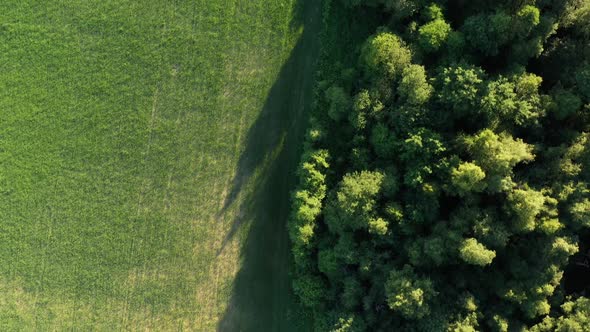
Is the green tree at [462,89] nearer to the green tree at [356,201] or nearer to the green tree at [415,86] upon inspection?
the green tree at [415,86]

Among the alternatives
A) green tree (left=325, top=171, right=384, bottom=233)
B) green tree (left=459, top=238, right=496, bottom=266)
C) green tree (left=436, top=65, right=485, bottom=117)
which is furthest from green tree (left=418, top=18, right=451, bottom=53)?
green tree (left=459, top=238, right=496, bottom=266)

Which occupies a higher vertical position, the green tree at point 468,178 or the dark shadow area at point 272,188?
the green tree at point 468,178

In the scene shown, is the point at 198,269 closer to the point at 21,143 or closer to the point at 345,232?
the point at 345,232

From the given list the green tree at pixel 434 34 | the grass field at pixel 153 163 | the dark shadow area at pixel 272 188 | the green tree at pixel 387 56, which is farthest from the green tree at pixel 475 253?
the grass field at pixel 153 163

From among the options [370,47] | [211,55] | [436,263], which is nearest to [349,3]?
[370,47]

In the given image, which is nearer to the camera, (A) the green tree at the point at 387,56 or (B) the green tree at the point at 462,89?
(B) the green tree at the point at 462,89

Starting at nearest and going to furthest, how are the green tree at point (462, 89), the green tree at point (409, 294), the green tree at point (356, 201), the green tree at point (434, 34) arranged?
the green tree at point (409, 294), the green tree at point (462, 89), the green tree at point (356, 201), the green tree at point (434, 34)

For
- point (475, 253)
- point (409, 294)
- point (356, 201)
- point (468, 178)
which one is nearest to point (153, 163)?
point (356, 201)
